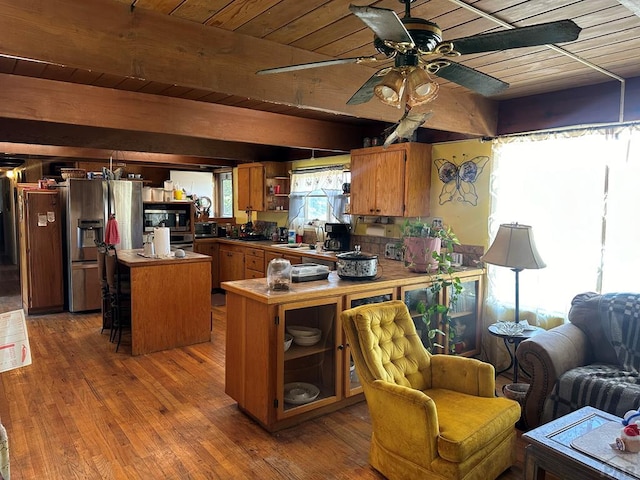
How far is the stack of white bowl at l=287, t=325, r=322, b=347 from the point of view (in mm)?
3040

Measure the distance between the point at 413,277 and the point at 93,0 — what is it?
2.73 m

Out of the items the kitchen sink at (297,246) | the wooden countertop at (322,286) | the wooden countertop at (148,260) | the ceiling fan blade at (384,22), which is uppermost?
the ceiling fan blade at (384,22)

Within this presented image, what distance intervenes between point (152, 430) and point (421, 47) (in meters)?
2.72

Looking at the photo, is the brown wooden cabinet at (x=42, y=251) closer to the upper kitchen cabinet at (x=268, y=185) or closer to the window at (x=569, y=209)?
the upper kitchen cabinet at (x=268, y=185)

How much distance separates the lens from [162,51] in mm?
2188

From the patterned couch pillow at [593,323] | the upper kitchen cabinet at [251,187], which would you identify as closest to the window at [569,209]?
the patterned couch pillow at [593,323]

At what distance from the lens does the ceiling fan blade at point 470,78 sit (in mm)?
1880

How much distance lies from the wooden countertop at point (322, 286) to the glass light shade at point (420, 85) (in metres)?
1.47

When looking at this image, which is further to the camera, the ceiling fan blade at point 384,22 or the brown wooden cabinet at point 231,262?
the brown wooden cabinet at point 231,262

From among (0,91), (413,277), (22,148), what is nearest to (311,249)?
(413,277)

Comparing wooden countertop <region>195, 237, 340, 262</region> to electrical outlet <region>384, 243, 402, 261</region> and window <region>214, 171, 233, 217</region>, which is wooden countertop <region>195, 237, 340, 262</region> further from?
window <region>214, 171, 233, 217</region>

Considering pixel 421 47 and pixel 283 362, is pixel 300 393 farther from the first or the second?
pixel 421 47

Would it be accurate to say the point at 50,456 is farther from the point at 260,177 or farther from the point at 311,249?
the point at 260,177

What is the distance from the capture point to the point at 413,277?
11.7 feet
